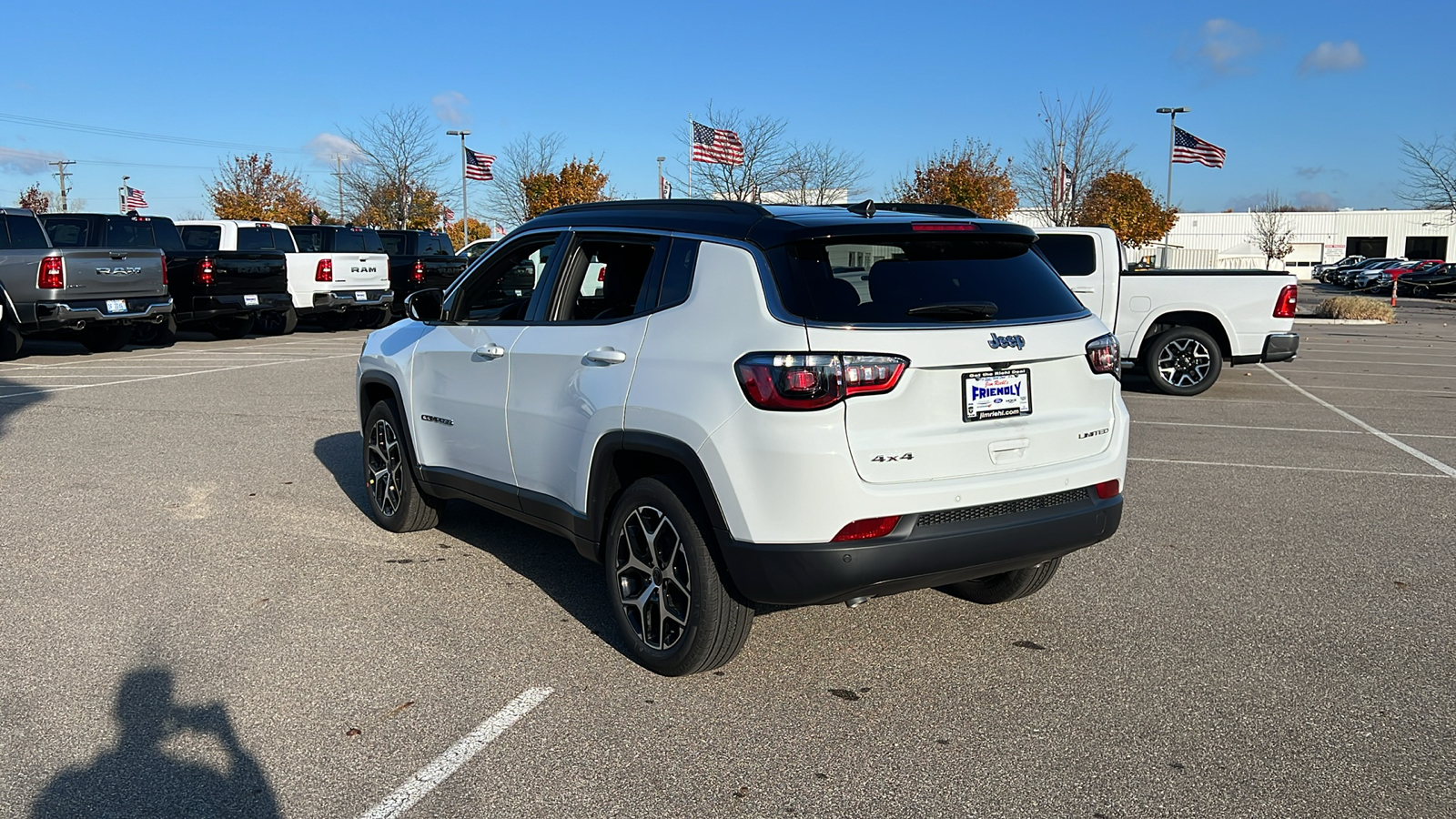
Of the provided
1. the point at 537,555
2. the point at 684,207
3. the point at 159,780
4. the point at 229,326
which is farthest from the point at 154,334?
the point at 159,780

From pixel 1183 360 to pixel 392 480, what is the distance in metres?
9.64

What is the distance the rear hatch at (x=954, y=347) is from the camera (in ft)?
12.6

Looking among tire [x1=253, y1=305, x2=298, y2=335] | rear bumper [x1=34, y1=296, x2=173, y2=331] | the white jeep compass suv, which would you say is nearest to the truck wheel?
the white jeep compass suv

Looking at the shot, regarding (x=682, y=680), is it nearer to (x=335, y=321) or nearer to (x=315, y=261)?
(x=315, y=261)

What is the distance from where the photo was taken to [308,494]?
741 cm

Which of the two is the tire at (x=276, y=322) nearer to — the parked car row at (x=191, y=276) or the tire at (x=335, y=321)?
the parked car row at (x=191, y=276)

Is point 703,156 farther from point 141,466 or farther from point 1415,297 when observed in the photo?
point 1415,297

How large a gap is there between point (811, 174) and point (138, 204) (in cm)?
2281

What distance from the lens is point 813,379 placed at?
3744 mm

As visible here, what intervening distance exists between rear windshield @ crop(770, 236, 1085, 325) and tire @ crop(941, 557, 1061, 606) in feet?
3.87

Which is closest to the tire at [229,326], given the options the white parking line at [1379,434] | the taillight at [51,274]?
the taillight at [51,274]

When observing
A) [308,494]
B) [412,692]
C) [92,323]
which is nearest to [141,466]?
[308,494]

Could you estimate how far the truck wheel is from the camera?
12.8m

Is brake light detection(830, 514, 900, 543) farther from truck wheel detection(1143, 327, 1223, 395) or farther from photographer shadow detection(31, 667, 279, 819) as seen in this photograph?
truck wheel detection(1143, 327, 1223, 395)
